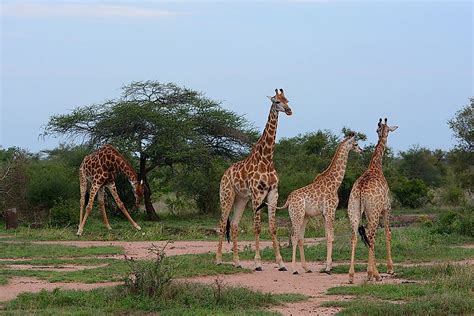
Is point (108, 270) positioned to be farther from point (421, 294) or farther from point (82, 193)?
point (82, 193)

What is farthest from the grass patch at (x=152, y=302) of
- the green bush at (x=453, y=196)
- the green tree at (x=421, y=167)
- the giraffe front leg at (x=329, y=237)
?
the green tree at (x=421, y=167)

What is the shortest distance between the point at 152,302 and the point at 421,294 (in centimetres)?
366

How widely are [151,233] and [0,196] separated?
607cm

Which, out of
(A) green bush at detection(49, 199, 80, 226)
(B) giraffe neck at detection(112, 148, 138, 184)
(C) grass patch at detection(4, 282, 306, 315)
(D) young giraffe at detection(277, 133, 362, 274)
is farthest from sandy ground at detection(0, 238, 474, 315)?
(A) green bush at detection(49, 199, 80, 226)

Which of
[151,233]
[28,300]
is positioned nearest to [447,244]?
[151,233]

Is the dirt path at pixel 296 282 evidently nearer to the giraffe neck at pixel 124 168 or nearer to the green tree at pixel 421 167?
the giraffe neck at pixel 124 168

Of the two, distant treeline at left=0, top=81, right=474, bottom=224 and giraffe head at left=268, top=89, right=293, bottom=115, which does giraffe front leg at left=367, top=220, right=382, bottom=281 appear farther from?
distant treeline at left=0, top=81, right=474, bottom=224

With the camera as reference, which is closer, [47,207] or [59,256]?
[59,256]

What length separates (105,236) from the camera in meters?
19.5

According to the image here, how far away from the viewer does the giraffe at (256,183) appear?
46.7 ft

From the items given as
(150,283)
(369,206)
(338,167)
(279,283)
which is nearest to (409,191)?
(338,167)

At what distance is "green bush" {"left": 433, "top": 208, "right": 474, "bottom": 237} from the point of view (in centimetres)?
1878

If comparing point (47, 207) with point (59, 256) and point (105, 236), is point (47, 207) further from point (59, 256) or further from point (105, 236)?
point (59, 256)

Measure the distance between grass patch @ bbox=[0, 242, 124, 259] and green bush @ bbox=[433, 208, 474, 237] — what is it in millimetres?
8044
